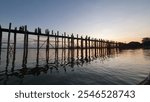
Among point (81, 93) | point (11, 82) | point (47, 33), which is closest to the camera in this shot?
point (81, 93)

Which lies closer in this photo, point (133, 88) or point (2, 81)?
point (133, 88)

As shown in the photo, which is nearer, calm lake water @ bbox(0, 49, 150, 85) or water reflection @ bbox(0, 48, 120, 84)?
calm lake water @ bbox(0, 49, 150, 85)

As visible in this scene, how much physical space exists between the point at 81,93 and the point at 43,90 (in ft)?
4.93

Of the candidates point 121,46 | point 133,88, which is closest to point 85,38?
point 133,88

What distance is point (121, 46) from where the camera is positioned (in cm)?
9588

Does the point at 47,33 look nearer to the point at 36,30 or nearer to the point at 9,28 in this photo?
the point at 36,30

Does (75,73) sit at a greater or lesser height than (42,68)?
lesser

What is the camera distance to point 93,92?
664 cm

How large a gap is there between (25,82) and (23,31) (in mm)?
7242

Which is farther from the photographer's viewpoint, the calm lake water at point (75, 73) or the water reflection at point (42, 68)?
the water reflection at point (42, 68)

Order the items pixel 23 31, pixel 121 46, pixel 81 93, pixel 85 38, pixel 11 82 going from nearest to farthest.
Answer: pixel 81 93 < pixel 11 82 < pixel 23 31 < pixel 85 38 < pixel 121 46

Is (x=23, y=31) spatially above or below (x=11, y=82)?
above

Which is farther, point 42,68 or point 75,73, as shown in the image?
point 42,68

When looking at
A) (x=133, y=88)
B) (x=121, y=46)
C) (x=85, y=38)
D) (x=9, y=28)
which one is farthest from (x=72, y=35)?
(x=121, y=46)
